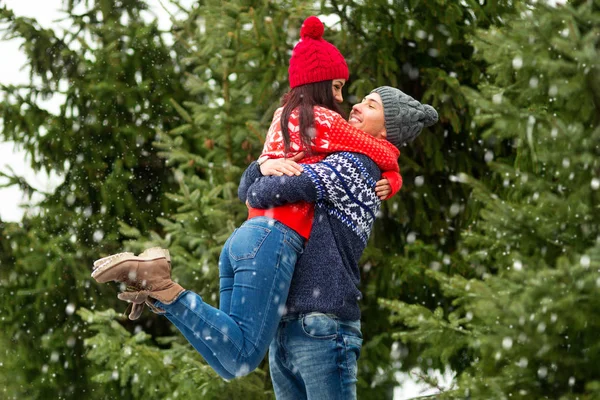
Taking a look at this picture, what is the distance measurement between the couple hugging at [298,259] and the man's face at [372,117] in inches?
2.5

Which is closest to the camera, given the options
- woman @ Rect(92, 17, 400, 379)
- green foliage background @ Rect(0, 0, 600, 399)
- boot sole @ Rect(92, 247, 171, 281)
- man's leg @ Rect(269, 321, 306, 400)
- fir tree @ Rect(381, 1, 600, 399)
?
boot sole @ Rect(92, 247, 171, 281)

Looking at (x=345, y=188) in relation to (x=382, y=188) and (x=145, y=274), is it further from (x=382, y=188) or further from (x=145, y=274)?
(x=145, y=274)

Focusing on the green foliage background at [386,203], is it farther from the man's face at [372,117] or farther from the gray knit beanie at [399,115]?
the man's face at [372,117]

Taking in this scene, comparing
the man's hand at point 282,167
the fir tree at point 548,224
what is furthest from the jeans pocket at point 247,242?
the fir tree at point 548,224

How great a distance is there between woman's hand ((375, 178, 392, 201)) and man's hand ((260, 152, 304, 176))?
0.37 metres

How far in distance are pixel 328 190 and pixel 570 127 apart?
1.43 metres

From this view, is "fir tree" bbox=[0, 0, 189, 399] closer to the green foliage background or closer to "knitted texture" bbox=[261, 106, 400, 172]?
the green foliage background

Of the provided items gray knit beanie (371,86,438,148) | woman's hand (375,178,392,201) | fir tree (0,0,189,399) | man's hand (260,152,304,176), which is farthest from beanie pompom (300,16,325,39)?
fir tree (0,0,189,399)

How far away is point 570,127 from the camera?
14.1 ft

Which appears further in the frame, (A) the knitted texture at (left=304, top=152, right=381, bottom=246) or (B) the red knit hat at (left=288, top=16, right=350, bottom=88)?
(B) the red knit hat at (left=288, top=16, right=350, bottom=88)

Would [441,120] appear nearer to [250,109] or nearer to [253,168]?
[250,109]

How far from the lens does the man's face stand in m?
3.99

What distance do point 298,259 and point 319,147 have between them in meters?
0.50

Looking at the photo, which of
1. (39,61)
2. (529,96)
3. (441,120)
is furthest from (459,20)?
(39,61)
